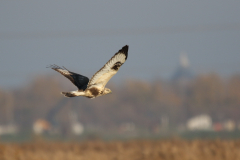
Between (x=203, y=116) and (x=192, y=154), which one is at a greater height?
(x=203, y=116)

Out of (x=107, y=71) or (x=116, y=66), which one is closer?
(x=107, y=71)

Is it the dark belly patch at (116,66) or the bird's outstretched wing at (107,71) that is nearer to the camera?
the bird's outstretched wing at (107,71)

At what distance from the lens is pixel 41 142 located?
102 feet

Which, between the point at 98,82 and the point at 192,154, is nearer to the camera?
the point at 98,82

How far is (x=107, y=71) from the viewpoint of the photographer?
25.2ft

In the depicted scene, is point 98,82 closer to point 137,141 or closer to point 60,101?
point 137,141

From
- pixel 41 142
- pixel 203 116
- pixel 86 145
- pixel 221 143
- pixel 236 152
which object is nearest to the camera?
pixel 236 152

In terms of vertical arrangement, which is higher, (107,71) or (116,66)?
(116,66)

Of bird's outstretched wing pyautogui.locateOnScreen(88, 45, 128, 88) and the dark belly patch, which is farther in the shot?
the dark belly patch

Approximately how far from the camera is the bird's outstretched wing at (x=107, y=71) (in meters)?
7.57

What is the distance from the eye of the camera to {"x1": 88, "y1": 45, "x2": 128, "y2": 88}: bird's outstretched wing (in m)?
7.57

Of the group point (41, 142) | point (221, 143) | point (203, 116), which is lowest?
point (221, 143)

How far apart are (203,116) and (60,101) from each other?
62.7 feet

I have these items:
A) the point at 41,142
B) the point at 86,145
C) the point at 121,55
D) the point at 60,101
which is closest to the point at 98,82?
the point at 121,55
